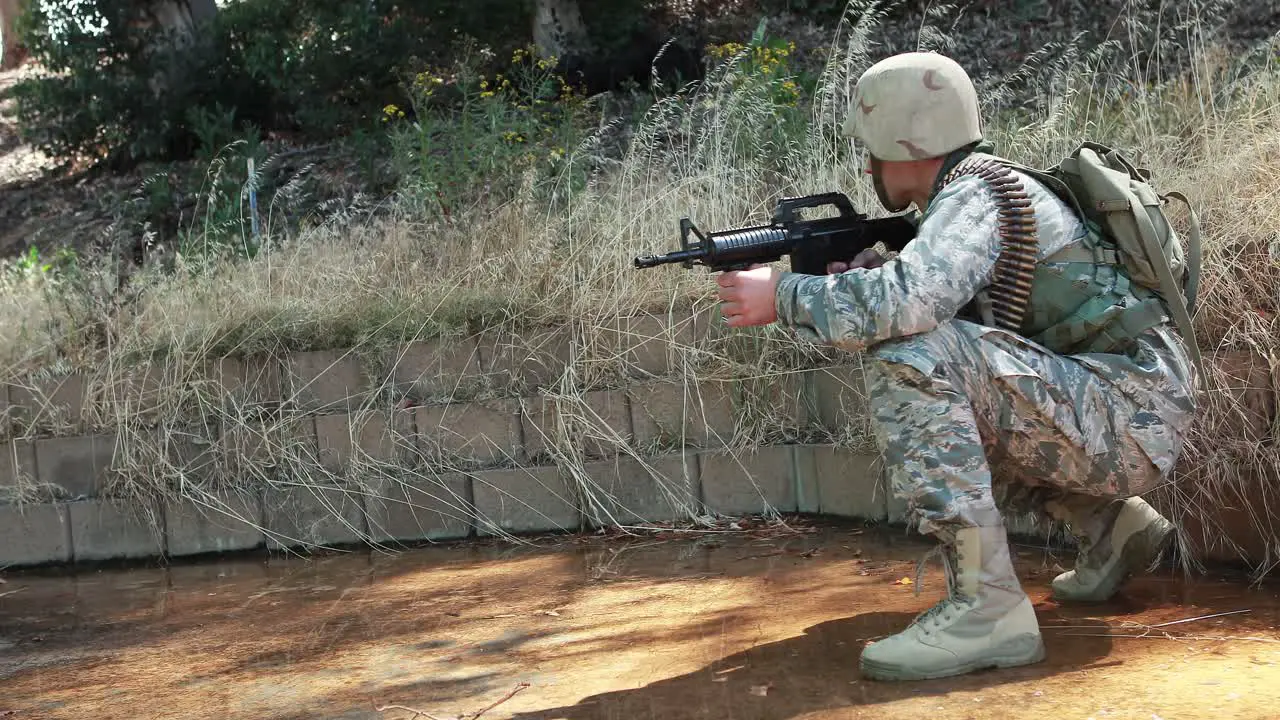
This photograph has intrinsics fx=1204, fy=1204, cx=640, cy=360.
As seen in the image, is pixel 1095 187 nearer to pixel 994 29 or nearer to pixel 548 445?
pixel 548 445

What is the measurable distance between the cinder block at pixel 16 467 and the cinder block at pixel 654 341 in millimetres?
2202

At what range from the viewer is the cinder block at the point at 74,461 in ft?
14.3

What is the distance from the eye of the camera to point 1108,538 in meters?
2.68

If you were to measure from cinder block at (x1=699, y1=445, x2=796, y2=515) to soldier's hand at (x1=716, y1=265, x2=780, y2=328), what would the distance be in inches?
66.1

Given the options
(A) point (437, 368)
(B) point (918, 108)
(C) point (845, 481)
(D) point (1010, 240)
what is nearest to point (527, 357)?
(A) point (437, 368)

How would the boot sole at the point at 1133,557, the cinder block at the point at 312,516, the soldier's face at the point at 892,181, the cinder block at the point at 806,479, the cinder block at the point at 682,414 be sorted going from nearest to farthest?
1. the soldier's face at the point at 892,181
2. the boot sole at the point at 1133,557
3. the cinder block at the point at 806,479
4. the cinder block at the point at 682,414
5. the cinder block at the point at 312,516

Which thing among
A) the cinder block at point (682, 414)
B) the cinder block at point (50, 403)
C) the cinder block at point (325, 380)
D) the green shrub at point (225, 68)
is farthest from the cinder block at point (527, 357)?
the green shrub at point (225, 68)

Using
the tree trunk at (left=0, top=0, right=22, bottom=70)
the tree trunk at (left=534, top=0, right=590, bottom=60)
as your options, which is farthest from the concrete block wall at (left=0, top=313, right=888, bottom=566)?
the tree trunk at (left=0, top=0, right=22, bottom=70)

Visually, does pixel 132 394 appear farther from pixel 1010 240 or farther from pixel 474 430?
pixel 1010 240

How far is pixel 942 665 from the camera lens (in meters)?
2.26

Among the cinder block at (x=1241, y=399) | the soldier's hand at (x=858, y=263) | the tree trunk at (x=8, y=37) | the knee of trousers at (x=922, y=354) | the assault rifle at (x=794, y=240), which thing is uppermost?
the tree trunk at (x=8, y=37)

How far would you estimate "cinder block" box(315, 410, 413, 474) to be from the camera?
4.24 metres

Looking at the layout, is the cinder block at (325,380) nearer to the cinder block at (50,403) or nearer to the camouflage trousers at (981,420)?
the cinder block at (50,403)

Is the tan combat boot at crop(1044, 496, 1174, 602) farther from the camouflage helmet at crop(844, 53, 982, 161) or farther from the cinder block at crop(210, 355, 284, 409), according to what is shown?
the cinder block at crop(210, 355, 284, 409)
